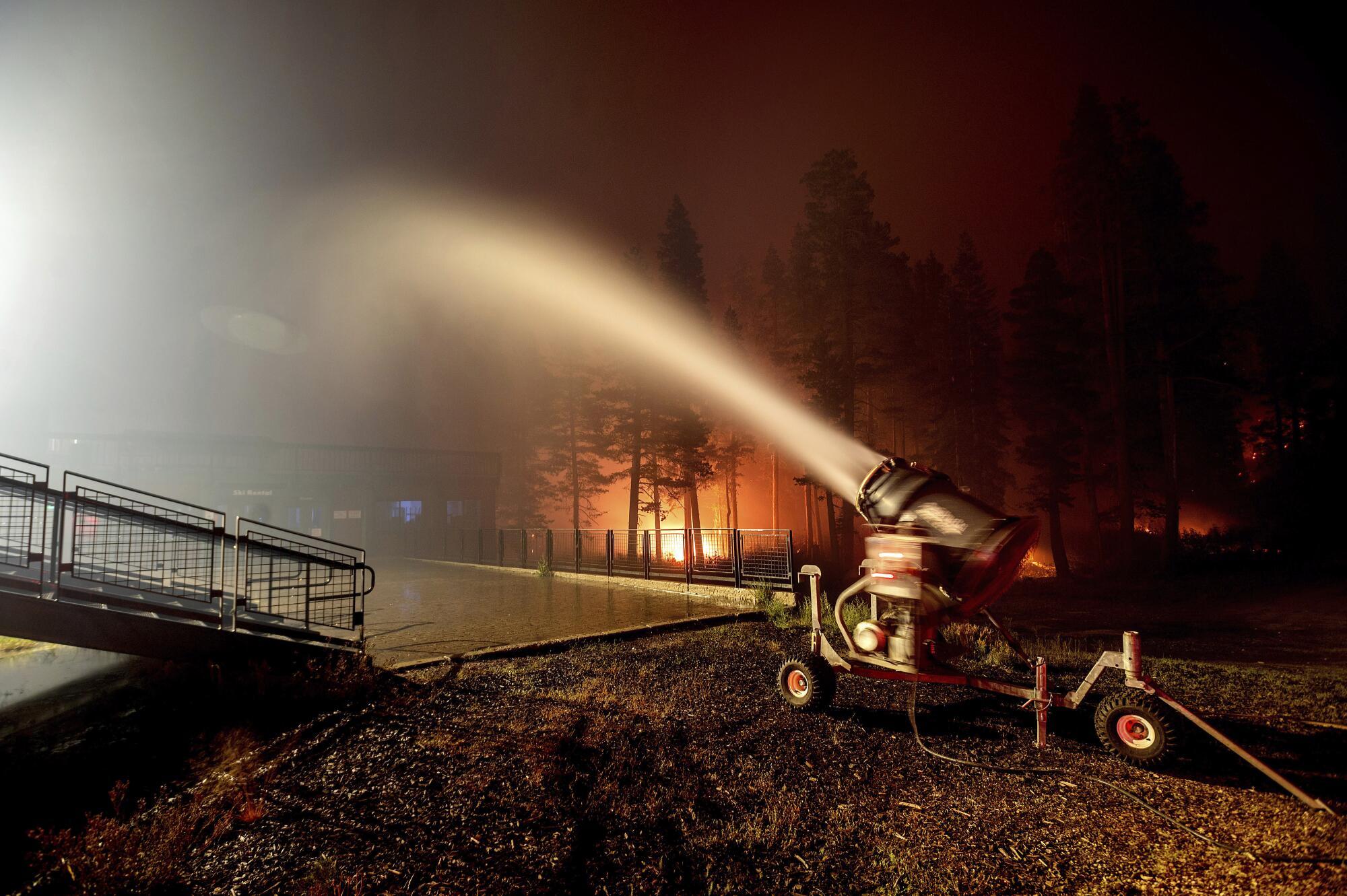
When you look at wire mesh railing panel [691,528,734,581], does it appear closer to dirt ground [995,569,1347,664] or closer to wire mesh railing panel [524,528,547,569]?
dirt ground [995,569,1347,664]

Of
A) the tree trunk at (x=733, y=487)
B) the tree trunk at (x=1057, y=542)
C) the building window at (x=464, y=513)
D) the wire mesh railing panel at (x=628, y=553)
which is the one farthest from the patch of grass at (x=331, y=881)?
the building window at (x=464, y=513)

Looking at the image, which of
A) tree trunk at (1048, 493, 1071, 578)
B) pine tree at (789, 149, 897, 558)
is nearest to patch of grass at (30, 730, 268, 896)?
pine tree at (789, 149, 897, 558)

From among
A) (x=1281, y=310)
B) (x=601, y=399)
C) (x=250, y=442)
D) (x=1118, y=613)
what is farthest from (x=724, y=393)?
(x=1281, y=310)

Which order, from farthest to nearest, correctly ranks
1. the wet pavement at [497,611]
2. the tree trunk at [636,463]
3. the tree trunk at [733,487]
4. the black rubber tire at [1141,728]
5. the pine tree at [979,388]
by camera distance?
the tree trunk at [733,487], the pine tree at [979,388], the tree trunk at [636,463], the wet pavement at [497,611], the black rubber tire at [1141,728]

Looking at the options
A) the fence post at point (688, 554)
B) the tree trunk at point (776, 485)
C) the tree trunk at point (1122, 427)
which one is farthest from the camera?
the tree trunk at point (776, 485)

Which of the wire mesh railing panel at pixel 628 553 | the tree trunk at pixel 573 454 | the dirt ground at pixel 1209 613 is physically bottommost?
the dirt ground at pixel 1209 613

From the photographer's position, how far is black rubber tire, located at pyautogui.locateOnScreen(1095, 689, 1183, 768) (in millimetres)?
4180

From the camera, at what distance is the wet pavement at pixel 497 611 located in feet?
30.7

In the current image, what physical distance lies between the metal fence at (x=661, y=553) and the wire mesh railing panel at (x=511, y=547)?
3cm

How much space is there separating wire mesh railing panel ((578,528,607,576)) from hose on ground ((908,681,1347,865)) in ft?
48.4

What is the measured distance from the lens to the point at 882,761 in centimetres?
461

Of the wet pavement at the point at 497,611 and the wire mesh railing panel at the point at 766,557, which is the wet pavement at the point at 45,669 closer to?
the wet pavement at the point at 497,611

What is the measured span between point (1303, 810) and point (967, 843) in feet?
7.03

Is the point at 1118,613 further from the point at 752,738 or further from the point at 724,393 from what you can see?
the point at 724,393
